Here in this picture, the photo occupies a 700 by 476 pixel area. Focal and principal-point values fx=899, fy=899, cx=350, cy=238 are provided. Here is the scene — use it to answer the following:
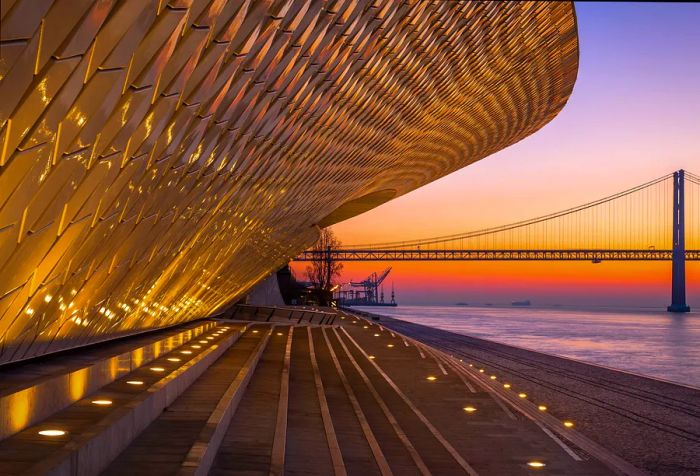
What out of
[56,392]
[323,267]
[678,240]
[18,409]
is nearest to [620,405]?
[56,392]

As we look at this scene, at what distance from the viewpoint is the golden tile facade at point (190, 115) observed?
7.21 metres

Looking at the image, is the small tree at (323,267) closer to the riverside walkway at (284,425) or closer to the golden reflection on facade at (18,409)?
the riverside walkway at (284,425)

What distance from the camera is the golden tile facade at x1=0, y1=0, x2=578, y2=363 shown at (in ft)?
23.7

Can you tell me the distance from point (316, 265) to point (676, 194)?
47.7m

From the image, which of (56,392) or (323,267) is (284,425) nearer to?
(56,392)

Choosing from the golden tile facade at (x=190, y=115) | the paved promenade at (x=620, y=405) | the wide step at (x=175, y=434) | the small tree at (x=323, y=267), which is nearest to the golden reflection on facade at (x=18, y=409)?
the wide step at (x=175, y=434)

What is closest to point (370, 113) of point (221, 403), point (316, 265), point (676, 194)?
point (221, 403)

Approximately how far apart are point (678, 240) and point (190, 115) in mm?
102482

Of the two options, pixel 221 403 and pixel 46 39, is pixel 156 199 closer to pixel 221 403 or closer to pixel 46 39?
pixel 221 403

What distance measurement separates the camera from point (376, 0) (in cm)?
1268

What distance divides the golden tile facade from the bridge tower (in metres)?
84.3

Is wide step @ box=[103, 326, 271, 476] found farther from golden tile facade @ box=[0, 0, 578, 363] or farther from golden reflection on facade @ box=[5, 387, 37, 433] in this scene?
golden tile facade @ box=[0, 0, 578, 363]

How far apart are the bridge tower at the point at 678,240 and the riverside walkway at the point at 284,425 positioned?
88446 millimetres

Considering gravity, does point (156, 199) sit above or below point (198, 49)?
below
